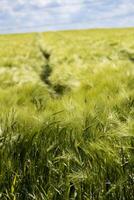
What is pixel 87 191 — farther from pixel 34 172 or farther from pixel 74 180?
pixel 34 172

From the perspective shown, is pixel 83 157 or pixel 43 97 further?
pixel 43 97

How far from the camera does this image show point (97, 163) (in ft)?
8.04

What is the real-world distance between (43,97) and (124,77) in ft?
3.09

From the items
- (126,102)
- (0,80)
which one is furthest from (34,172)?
(0,80)

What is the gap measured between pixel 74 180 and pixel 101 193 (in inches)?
5.9

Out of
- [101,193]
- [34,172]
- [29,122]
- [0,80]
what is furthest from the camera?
[0,80]

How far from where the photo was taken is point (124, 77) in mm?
4871

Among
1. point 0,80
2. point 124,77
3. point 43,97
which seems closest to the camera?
point 43,97

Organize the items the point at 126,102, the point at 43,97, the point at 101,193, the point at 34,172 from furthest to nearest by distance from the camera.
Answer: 1. the point at 43,97
2. the point at 126,102
3. the point at 34,172
4. the point at 101,193

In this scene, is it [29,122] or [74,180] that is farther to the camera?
[29,122]

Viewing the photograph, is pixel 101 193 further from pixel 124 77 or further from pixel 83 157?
pixel 124 77

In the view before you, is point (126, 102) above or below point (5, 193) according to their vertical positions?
above

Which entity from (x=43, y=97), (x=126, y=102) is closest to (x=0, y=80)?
(x=43, y=97)

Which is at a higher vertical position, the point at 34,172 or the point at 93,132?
the point at 93,132
